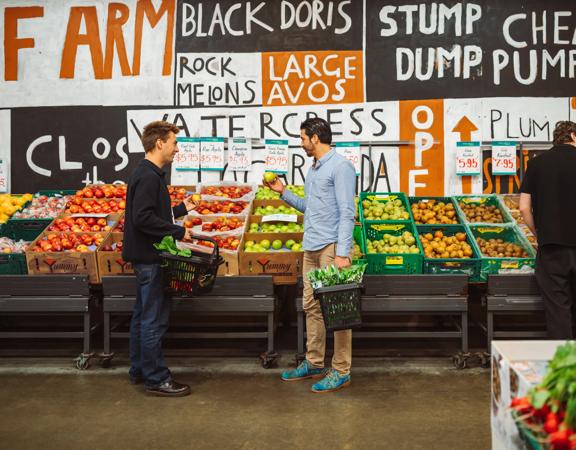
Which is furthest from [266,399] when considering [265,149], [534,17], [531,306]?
[534,17]

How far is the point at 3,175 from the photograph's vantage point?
6.67 m

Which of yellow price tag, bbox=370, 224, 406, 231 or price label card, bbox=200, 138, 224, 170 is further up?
price label card, bbox=200, 138, 224, 170

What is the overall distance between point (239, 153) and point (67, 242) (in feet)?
7.45

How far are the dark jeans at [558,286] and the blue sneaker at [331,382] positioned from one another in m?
1.69

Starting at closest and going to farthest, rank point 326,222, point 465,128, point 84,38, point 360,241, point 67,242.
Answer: point 326,222
point 67,242
point 360,241
point 465,128
point 84,38

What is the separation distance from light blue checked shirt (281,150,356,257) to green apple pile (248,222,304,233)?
1040 mm

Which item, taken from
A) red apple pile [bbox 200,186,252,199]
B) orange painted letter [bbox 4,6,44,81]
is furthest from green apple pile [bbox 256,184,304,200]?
orange painted letter [bbox 4,6,44,81]

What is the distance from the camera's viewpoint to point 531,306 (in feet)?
15.6

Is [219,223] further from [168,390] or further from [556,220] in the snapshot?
[556,220]

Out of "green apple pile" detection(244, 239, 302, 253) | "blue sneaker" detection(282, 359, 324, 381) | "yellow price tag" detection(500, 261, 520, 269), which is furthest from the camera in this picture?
"green apple pile" detection(244, 239, 302, 253)

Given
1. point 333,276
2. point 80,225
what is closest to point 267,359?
point 333,276

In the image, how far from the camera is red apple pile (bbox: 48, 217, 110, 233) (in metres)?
5.30

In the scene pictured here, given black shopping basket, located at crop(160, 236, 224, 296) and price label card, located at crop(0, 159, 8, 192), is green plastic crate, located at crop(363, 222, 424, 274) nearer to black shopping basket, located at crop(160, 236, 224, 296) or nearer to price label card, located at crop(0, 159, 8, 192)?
black shopping basket, located at crop(160, 236, 224, 296)

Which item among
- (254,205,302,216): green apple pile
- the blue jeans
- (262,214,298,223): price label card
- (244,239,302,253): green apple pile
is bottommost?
the blue jeans
